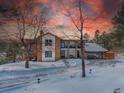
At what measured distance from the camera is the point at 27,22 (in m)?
10.2

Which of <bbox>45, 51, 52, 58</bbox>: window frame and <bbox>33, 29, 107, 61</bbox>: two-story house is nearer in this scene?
<bbox>33, 29, 107, 61</bbox>: two-story house

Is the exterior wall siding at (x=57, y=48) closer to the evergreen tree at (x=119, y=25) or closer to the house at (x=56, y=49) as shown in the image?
the house at (x=56, y=49)

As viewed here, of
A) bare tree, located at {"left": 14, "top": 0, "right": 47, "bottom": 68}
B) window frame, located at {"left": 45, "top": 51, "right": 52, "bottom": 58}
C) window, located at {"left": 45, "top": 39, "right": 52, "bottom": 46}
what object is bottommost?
window frame, located at {"left": 45, "top": 51, "right": 52, "bottom": 58}

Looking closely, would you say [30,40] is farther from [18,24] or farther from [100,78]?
[100,78]

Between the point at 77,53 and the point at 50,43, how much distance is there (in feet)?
5.41

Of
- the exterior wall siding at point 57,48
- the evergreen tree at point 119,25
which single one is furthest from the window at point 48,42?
the evergreen tree at point 119,25

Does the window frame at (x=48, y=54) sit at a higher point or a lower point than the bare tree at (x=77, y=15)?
lower

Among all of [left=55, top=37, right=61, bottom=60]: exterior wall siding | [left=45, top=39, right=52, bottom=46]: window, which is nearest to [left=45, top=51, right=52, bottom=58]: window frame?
[left=55, top=37, right=61, bottom=60]: exterior wall siding

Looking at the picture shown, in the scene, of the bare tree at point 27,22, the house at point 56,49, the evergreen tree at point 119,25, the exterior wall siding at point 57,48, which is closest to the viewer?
the bare tree at point 27,22

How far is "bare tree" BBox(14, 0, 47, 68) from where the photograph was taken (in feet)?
30.3

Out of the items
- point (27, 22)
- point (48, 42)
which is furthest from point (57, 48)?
point (27, 22)

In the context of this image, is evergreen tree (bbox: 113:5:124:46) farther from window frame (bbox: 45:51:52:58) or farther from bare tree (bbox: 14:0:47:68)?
window frame (bbox: 45:51:52:58)

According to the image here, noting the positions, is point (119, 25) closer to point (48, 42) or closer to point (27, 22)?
point (27, 22)

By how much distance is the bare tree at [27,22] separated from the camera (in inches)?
363
